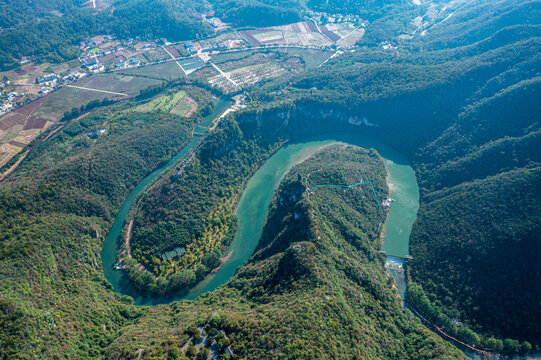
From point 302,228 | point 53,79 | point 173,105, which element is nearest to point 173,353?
point 302,228

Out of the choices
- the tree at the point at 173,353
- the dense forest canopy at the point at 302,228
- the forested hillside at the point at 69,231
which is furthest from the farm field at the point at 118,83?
the tree at the point at 173,353

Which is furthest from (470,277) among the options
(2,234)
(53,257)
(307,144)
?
(2,234)

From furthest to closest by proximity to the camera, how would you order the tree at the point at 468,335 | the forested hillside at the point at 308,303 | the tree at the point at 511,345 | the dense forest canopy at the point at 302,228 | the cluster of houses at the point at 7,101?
1. the cluster of houses at the point at 7,101
2. the tree at the point at 468,335
3. the tree at the point at 511,345
4. the dense forest canopy at the point at 302,228
5. the forested hillside at the point at 308,303

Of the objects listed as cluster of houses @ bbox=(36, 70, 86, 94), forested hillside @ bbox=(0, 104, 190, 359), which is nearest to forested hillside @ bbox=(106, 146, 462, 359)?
forested hillside @ bbox=(0, 104, 190, 359)

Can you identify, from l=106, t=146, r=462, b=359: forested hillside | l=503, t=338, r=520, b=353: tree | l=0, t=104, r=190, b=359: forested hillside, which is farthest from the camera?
l=503, t=338, r=520, b=353: tree

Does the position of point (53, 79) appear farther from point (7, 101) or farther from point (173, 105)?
point (173, 105)

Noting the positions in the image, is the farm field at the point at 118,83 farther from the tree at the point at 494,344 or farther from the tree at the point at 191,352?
the tree at the point at 494,344

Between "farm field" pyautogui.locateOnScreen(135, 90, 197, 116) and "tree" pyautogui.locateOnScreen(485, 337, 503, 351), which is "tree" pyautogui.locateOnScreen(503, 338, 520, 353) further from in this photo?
"farm field" pyautogui.locateOnScreen(135, 90, 197, 116)

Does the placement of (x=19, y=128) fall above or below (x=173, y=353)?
above
